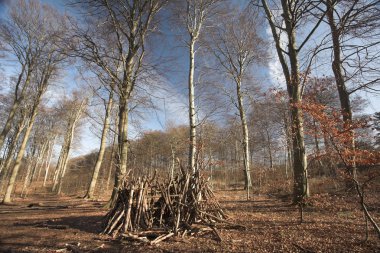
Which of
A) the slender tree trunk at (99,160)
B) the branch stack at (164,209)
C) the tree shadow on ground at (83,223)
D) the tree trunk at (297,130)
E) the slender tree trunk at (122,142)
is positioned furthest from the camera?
the slender tree trunk at (99,160)

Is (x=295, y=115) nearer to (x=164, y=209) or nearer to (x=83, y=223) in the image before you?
(x=164, y=209)

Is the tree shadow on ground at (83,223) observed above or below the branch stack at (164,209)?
below

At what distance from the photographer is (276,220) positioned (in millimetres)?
6574

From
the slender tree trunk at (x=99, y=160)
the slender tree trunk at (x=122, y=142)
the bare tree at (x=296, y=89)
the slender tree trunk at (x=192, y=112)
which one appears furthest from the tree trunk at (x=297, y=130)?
the slender tree trunk at (x=99, y=160)

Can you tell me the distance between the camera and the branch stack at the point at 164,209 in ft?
18.8

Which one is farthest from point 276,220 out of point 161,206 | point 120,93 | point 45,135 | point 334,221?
point 45,135

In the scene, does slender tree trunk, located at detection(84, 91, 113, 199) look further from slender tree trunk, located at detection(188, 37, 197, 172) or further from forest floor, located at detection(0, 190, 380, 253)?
forest floor, located at detection(0, 190, 380, 253)

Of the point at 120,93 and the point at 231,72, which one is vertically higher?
the point at 231,72

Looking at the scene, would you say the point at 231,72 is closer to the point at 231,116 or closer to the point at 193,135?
the point at 231,116

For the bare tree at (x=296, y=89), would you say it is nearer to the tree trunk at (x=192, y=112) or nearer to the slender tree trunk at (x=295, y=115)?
the slender tree trunk at (x=295, y=115)

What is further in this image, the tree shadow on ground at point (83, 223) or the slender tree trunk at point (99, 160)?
the slender tree trunk at point (99, 160)

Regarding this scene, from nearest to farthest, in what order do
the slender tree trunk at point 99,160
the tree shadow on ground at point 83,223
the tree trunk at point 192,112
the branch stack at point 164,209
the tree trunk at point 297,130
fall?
the branch stack at point 164,209
the tree shadow on ground at point 83,223
the tree trunk at point 297,130
the tree trunk at point 192,112
the slender tree trunk at point 99,160

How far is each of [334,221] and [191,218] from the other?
3695 millimetres

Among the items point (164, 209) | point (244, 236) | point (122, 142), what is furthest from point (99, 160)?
point (244, 236)
